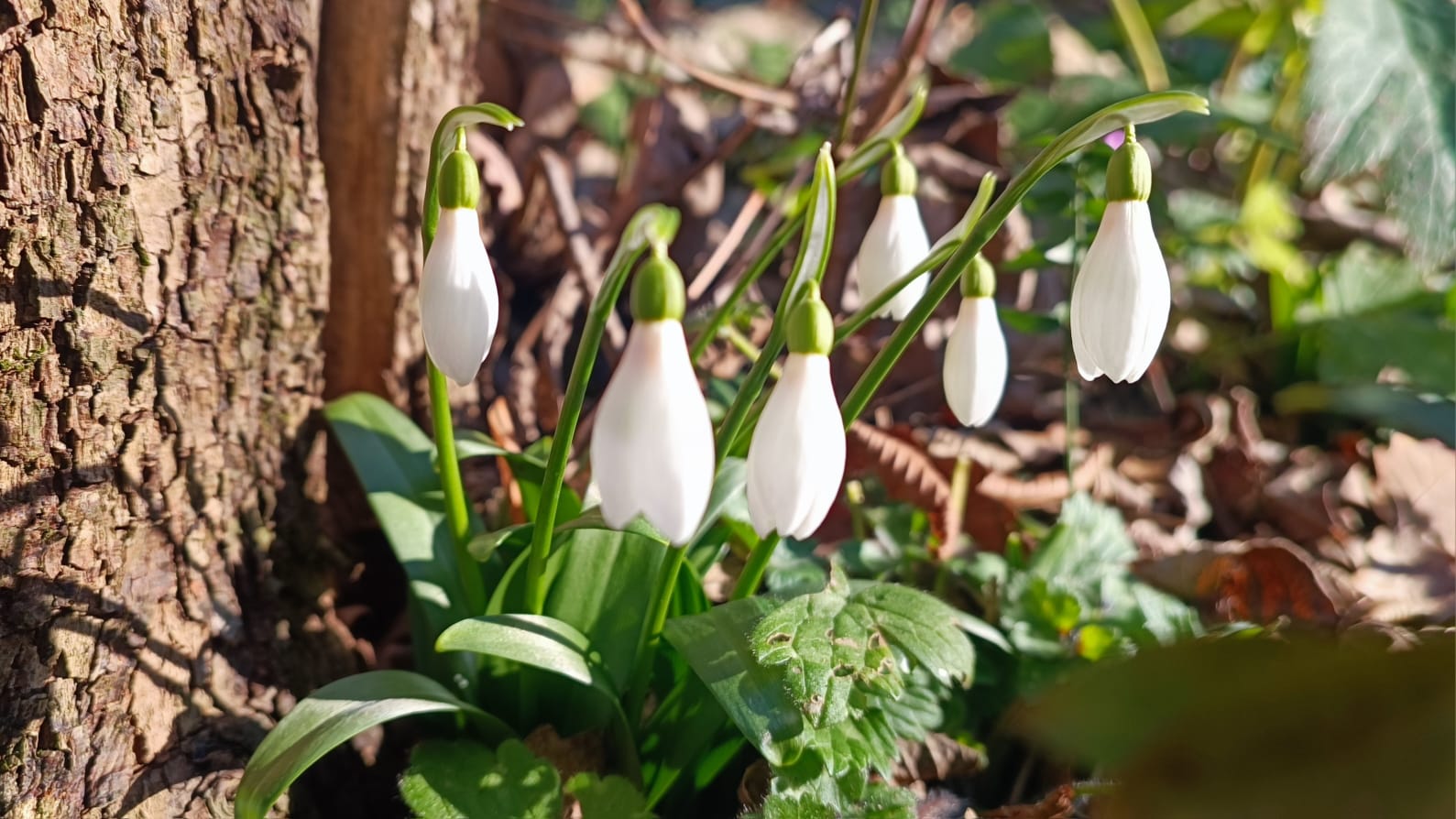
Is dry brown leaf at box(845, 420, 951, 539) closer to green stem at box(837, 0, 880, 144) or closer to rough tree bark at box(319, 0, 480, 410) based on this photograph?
green stem at box(837, 0, 880, 144)

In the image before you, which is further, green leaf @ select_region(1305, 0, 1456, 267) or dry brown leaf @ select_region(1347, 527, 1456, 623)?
green leaf @ select_region(1305, 0, 1456, 267)

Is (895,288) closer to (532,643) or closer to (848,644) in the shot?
(848,644)

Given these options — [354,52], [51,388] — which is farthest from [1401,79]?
[51,388]

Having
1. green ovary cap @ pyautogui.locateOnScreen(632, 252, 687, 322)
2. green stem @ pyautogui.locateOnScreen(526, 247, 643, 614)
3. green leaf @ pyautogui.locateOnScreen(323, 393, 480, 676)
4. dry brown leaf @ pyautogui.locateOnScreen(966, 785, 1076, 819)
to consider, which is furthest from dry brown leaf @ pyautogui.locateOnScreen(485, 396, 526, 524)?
dry brown leaf @ pyautogui.locateOnScreen(966, 785, 1076, 819)

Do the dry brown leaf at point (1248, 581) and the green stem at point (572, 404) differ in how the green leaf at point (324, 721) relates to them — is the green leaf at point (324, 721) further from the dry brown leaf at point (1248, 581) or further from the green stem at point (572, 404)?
the dry brown leaf at point (1248, 581)

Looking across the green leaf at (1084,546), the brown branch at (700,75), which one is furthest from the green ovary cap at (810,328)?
the brown branch at (700,75)

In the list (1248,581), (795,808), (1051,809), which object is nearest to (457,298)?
(795,808)
